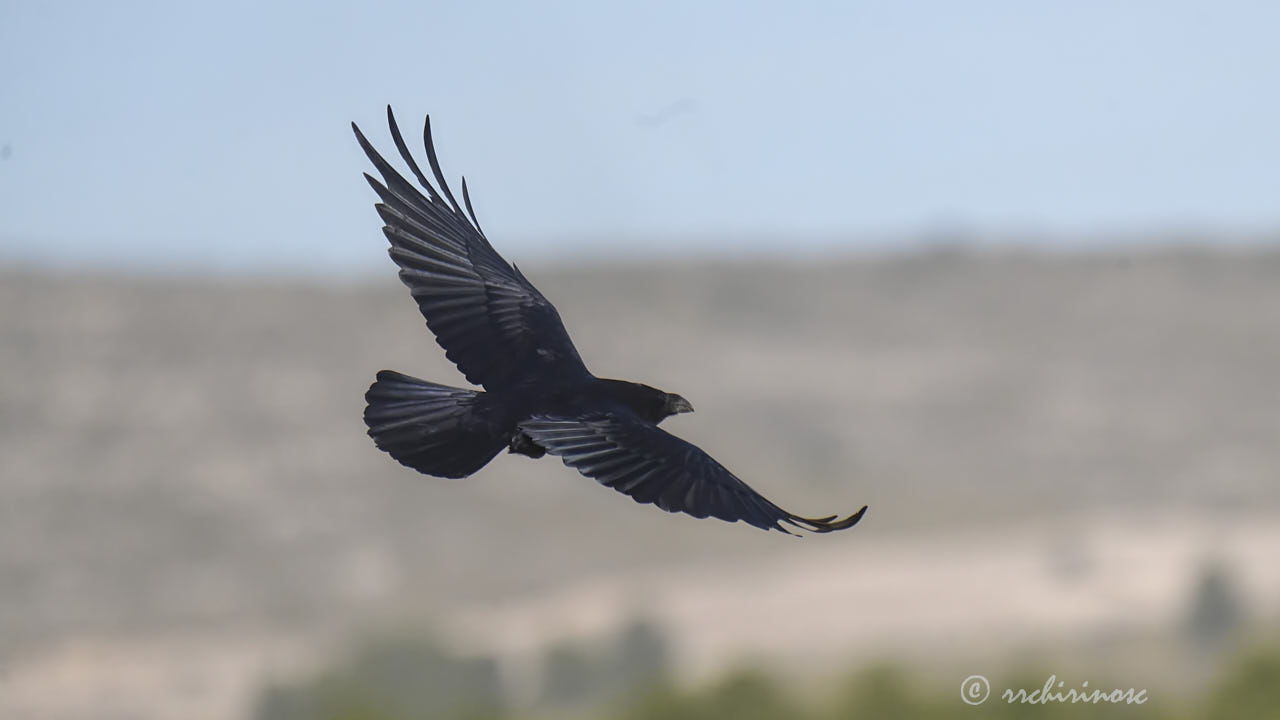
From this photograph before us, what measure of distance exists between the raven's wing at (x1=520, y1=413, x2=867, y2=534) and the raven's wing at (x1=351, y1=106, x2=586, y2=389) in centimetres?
85

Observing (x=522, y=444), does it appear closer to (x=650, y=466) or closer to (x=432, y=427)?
(x=432, y=427)

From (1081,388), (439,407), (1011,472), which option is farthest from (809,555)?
(439,407)

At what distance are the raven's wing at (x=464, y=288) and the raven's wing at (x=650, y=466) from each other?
2.80 feet

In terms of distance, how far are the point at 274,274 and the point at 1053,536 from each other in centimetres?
3434

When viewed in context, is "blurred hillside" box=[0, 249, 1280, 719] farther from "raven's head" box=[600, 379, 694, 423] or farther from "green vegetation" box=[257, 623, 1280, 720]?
"raven's head" box=[600, 379, 694, 423]

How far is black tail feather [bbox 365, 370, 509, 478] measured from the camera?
712 centimetres

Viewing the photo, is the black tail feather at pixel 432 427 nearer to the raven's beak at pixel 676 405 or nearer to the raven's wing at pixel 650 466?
the raven's wing at pixel 650 466

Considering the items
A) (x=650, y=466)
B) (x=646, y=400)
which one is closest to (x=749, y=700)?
(x=646, y=400)

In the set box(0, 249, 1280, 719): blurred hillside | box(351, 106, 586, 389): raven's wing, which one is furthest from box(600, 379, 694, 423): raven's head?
box(0, 249, 1280, 719): blurred hillside

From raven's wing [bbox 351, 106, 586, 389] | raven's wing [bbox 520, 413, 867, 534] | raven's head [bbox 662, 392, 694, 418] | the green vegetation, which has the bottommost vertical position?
the green vegetation

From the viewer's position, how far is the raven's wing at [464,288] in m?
7.72

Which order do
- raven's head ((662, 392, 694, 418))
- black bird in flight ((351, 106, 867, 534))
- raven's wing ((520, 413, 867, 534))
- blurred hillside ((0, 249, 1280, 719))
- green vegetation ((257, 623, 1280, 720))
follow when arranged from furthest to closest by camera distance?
blurred hillside ((0, 249, 1280, 719)), green vegetation ((257, 623, 1280, 720)), raven's head ((662, 392, 694, 418)), black bird in flight ((351, 106, 867, 534)), raven's wing ((520, 413, 867, 534))

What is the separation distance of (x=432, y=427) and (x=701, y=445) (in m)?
43.5

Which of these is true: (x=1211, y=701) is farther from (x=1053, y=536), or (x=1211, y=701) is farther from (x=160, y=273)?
(x=160, y=273)
